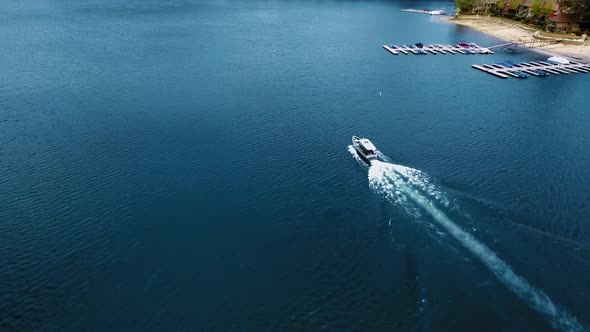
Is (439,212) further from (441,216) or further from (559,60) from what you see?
(559,60)

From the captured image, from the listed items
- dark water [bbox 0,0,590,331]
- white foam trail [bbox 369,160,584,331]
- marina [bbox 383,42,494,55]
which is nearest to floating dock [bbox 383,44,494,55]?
marina [bbox 383,42,494,55]

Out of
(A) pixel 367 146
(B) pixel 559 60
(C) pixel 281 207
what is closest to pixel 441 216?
(A) pixel 367 146

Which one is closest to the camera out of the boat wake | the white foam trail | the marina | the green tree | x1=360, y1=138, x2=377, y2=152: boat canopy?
the white foam trail

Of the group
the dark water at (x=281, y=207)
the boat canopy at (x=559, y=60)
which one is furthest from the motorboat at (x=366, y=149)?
the boat canopy at (x=559, y=60)

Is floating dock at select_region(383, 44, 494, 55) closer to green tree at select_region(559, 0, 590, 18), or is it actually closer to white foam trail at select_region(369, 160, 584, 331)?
green tree at select_region(559, 0, 590, 18)

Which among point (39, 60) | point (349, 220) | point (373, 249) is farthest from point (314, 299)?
point (39, 60)

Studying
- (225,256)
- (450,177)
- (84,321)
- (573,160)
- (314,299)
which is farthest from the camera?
(573,160)

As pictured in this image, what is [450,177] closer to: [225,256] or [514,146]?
[514,146]
